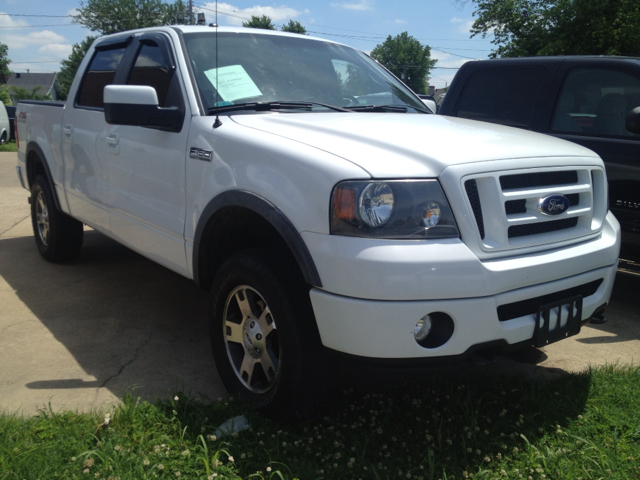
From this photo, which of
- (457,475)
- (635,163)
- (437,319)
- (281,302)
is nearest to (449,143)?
(437,319)

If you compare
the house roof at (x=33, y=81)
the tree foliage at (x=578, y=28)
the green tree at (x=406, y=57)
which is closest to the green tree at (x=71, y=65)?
the house roof at (x=33, y=81)

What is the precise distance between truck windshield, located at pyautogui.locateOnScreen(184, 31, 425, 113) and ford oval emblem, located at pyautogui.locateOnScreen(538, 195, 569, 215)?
1380mm

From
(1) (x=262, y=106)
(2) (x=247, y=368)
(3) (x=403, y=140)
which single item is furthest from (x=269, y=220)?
(1) (x=262, y=106)

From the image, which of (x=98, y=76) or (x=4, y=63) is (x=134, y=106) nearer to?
(x=98, y=76)

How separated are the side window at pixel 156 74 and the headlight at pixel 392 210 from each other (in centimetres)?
147

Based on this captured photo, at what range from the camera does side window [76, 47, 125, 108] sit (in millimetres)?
4477

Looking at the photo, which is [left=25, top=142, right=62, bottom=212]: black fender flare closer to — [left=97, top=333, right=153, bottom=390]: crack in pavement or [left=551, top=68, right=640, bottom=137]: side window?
[left=97, top=333, right=153, bottom=390]: crack in pavement

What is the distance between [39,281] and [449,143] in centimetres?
393

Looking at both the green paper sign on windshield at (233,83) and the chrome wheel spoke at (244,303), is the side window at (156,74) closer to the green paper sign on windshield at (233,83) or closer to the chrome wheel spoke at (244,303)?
the green paper sign on windshield at (233,83)

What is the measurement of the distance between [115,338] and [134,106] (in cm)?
159

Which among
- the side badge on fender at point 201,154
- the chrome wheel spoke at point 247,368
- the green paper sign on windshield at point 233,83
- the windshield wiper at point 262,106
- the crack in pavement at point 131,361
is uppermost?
the green paper sign on windshield at point 233,83

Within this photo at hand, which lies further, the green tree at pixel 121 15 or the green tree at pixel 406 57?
the green tree at pixel 406 57

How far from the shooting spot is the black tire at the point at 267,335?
2561 millimetres

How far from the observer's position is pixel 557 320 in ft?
8.61
